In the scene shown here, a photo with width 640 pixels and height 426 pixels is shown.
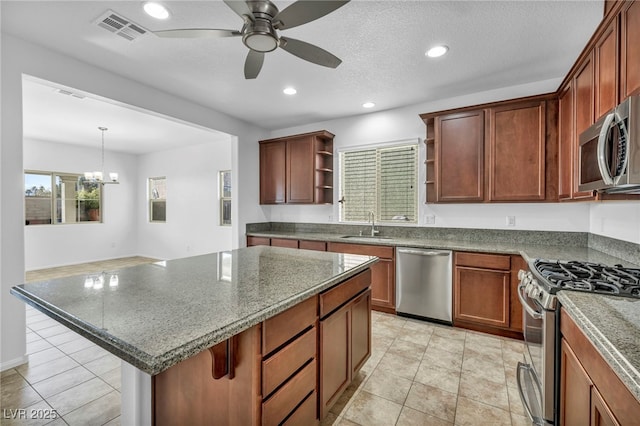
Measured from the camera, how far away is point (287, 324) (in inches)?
51.2

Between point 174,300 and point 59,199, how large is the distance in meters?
7.33

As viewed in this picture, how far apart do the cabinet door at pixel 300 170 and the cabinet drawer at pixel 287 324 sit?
9.64 feet

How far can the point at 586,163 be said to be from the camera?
6.14 feet

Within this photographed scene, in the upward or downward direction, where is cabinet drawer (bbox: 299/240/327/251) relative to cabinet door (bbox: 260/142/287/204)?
downward

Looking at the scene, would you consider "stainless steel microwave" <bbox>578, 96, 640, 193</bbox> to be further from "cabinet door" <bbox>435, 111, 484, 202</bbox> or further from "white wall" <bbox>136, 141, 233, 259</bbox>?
"white wall" <bbox>136, 141, 233, 259</bbox>

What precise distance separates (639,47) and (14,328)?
4.65 m

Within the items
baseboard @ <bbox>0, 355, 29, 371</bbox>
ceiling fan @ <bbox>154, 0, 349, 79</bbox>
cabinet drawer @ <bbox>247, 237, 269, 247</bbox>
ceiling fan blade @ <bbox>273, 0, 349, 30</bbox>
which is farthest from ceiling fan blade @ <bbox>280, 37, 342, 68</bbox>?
baseboard @ <bbox>0, 355, 29, 371</bbox>

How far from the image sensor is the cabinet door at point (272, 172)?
15.2 ft

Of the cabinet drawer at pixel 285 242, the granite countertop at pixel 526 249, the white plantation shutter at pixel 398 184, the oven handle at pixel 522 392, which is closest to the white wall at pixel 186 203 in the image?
the cabinet drawer at pixel 285 242

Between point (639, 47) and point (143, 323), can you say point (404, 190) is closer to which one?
point (639, 47)

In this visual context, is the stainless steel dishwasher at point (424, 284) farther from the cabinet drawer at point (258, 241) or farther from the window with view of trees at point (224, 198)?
the window with view of trees at point (224, 198)

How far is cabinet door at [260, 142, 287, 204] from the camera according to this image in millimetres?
4637

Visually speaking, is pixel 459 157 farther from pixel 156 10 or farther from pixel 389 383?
pixel 156 10

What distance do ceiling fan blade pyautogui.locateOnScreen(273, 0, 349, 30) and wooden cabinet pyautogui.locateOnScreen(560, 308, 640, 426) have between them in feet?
6.06
